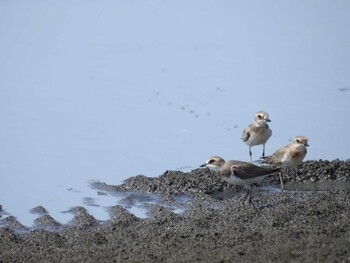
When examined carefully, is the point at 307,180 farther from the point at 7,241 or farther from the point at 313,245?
the point at 7,241

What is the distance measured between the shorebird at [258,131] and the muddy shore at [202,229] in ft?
5.68

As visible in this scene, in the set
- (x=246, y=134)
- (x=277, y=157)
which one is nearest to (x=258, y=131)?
(x=246, y=134)

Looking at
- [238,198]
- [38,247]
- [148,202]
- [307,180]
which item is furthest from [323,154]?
[38,247]

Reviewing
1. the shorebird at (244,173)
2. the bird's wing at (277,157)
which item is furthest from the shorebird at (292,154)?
the shorebird at (244,173)

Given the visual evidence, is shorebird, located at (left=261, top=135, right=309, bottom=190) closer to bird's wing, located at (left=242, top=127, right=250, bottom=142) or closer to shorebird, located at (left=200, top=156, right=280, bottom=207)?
shorebird, located at (left=200, top=156, right=280, bottom=207)

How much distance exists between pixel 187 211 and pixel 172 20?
472 inches

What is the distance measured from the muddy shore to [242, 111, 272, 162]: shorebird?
1.73 metres

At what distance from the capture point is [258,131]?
13.9 metres

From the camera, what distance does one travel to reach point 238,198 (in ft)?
38.0

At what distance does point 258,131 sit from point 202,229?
13.9 ft

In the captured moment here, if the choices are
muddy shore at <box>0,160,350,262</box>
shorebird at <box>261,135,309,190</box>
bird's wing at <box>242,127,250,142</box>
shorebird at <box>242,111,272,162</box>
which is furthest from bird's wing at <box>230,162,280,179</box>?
bird's wing at <box>242,127,250,142</box>

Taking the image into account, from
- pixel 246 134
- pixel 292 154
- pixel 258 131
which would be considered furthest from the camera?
pixel 246 134

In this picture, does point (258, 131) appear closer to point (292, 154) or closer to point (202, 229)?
point (292, 154)

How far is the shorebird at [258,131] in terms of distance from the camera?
13945mm
